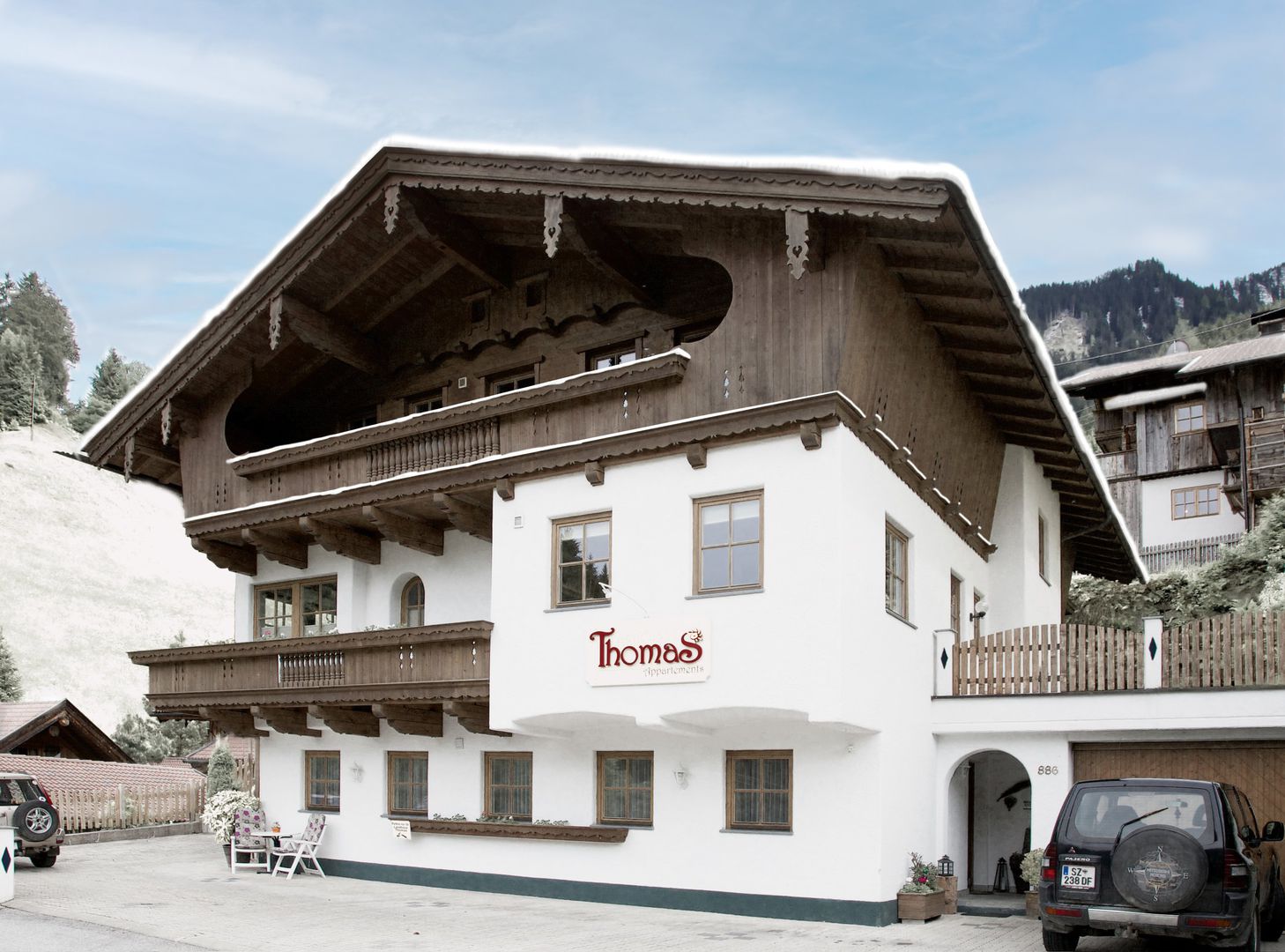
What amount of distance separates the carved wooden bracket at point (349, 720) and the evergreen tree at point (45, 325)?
115522mm

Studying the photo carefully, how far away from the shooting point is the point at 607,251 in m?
18.5

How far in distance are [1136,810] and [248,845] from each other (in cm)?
1530

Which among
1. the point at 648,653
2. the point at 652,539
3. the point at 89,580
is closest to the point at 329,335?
the point at 652,539

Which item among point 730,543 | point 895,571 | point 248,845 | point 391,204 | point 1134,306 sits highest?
point 1134,306

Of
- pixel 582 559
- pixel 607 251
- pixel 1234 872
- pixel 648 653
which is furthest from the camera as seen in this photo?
pixel 607 251

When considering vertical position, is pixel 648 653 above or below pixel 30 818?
above

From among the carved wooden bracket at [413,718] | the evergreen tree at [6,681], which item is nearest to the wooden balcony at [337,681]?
the carved wooden bracket at [413,718]

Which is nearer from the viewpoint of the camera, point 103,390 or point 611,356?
point 611,356

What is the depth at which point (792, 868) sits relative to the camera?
16.1 meters

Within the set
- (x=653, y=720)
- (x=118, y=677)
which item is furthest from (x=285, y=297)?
(x=118, y=677)

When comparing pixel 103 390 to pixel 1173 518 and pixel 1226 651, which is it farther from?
pixel 1226 651

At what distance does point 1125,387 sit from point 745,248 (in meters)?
40.0

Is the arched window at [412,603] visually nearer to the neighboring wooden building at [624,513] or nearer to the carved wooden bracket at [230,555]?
the neighboring wooden building at [624,513]

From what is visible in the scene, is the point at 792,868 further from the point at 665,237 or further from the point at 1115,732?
the point at 665,237
